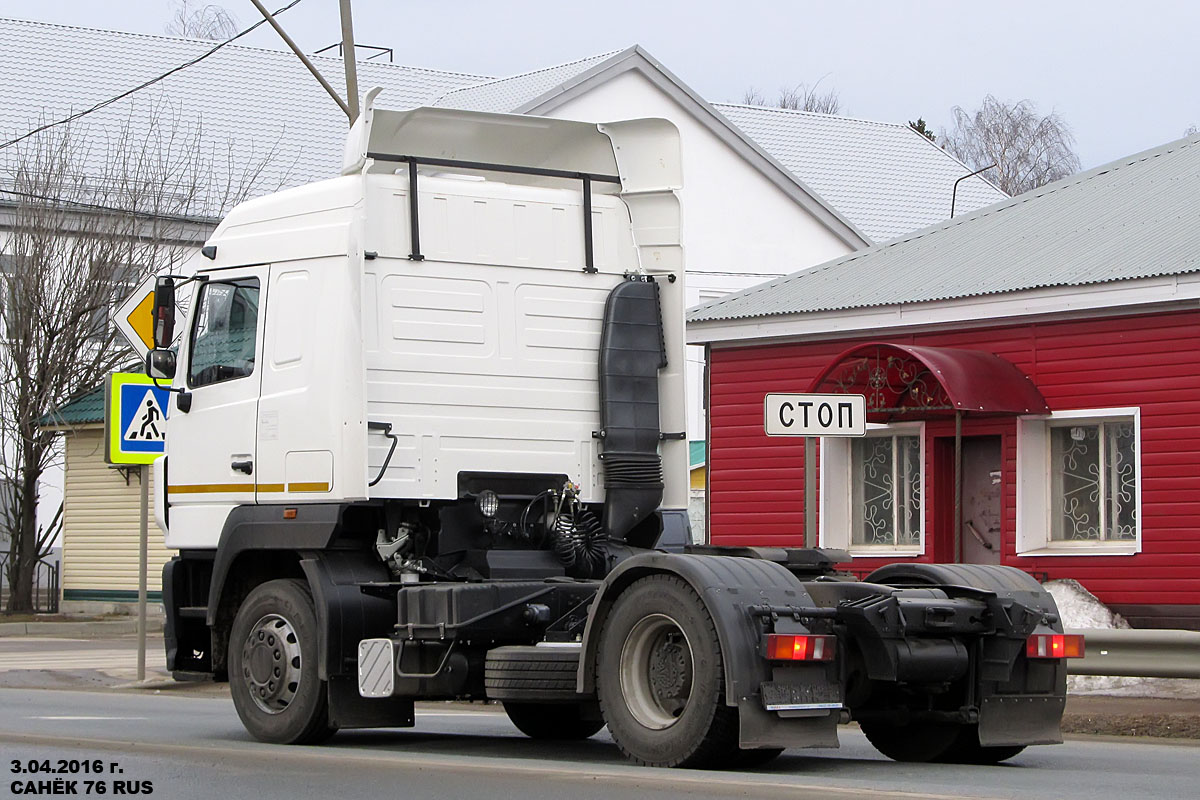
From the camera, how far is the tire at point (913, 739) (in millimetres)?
10852

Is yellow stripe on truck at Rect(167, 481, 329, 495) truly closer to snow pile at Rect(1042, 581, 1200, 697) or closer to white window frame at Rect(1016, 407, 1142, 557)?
snow pile at Rect(1042, 581, 1200, 697)

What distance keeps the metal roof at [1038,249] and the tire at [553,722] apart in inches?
311

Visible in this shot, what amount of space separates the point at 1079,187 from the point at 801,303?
12.0 feet

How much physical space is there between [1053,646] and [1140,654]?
16.1 ft

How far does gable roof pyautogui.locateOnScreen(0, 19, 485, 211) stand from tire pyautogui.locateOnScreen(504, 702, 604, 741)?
26.1 meters

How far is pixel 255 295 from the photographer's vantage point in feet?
40.0

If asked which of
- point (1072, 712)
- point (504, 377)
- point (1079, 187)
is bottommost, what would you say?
point (1072, 712)

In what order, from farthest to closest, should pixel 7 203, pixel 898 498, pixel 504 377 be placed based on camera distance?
pixel 7 203 < pixel 898 498 < pixel 504 377

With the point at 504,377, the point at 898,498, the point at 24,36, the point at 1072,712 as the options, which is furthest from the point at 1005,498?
the point at 24,36

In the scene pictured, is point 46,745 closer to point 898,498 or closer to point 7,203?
point 898,498

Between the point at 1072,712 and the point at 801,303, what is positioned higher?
the point at 801,303

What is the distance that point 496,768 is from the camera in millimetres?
9547

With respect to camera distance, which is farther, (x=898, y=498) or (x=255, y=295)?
(x=898, y=498)

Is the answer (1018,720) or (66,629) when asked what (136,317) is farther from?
(66,629)
